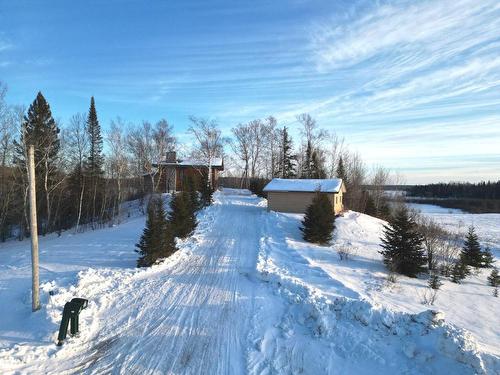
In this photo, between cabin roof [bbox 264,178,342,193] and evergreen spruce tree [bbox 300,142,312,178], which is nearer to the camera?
cabin roof [bbox 264,178,342,193]

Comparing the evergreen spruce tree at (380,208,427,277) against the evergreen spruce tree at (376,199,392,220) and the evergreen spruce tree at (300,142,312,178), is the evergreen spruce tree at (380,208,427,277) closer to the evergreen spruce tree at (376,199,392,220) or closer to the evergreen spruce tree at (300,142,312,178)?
the evergreen spruce tree at (376,199,392,220)

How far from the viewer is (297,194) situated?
29375mm

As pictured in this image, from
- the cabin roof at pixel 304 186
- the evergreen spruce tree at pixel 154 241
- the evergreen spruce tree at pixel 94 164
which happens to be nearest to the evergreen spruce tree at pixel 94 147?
the evergreen spruce tree at pixel 94 164

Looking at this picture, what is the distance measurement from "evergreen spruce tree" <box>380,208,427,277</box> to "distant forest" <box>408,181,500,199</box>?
118338 mm

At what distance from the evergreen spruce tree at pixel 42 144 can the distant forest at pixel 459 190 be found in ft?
425

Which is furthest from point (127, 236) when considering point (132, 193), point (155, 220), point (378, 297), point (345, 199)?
point (132, 193)

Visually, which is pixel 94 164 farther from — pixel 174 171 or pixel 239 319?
pixel 239 319

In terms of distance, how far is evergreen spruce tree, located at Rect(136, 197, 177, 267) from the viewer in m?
13.5

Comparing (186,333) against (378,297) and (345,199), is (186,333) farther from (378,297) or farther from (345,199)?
(345,199)

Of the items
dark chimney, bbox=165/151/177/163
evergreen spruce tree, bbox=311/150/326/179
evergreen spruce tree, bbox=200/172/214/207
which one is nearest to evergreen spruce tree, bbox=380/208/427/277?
evergreen spruce tree, bbox=200/172/214/207

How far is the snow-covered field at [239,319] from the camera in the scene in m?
6.36

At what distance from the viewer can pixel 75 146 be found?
34.6 meters

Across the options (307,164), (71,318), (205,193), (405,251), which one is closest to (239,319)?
(71,318)

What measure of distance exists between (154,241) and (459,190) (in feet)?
480
